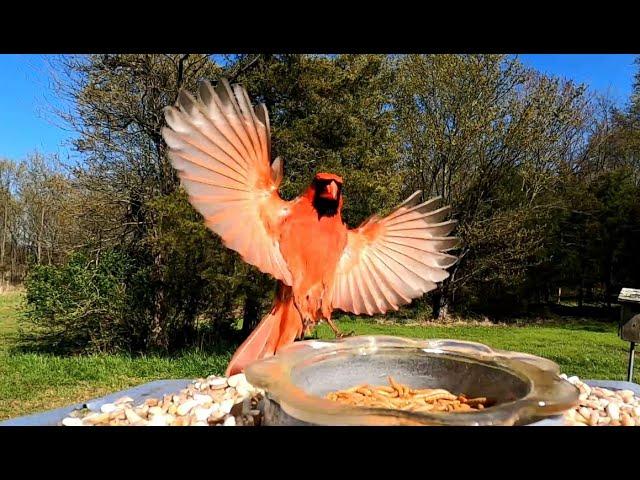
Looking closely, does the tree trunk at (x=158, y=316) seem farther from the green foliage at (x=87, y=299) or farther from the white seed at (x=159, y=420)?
the white seed at (x=159, y=420)

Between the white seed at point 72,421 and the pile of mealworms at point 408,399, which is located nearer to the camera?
the pile of mealworms at point 408,399

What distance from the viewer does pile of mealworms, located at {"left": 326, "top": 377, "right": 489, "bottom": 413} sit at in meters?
2.00

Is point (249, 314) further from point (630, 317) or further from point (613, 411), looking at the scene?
point (613, 411)

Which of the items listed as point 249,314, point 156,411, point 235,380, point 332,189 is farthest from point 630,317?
point 249,314

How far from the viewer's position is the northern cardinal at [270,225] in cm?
286

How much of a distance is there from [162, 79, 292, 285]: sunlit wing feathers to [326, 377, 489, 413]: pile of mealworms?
1024mm

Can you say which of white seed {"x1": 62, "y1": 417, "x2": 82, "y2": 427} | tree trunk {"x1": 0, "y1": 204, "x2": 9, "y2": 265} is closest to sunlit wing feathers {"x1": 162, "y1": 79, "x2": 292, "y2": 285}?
white seed {"x1": 62, "y1": 417, "x2": 82, "y2": 427}

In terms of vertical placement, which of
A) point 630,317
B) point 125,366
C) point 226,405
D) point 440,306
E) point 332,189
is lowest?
point 125,366

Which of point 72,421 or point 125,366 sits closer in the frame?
point 72,421

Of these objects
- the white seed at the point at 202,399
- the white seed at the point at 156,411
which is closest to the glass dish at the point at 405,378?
the white seed at the point at 202,399

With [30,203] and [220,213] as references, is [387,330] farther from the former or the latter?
[30,203]

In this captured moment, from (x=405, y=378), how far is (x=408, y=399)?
365mm

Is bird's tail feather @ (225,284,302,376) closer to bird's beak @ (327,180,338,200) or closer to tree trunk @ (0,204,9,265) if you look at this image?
bird's beak @ (327,180,338,200)

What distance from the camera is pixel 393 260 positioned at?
3443mm
